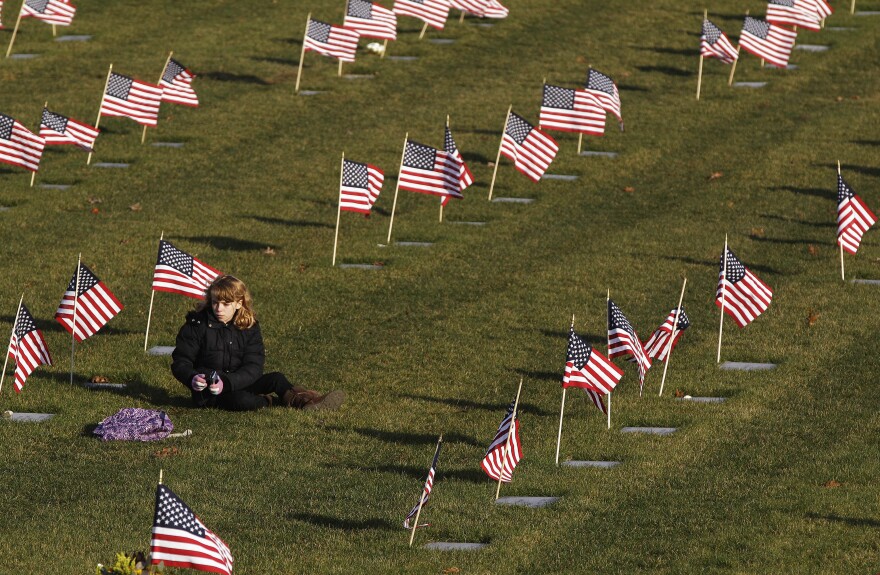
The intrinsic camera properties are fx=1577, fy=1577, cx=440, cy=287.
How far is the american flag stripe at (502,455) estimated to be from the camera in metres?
12.3

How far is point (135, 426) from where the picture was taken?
47.3ft

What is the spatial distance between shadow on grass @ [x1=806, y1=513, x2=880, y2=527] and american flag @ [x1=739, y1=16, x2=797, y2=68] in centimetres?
1994

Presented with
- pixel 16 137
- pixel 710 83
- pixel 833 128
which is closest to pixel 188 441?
pixel 16 137

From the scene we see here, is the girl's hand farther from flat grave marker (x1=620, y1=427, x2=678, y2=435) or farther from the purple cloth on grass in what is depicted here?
flat grave marker (x1=620, y1=427, x2=678, y2=435)

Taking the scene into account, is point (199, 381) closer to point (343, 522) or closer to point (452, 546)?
point (343, 522)

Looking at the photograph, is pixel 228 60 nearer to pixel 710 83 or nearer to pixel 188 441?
pixel 710 83

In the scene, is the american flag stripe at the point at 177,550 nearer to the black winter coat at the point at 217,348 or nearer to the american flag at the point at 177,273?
the black winter coat at the point at 217,348

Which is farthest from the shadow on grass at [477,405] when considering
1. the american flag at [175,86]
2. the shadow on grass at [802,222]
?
the american flag at [175,86]

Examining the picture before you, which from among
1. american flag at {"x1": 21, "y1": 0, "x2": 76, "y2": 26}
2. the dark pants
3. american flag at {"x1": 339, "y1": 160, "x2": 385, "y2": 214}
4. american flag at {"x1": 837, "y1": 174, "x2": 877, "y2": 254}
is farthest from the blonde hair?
american flag at {"x1": 21, "y1": 0, "x2": 76, "y2": 26}

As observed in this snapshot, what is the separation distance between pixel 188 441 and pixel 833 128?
58.7 feet

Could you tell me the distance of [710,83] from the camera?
105 feet

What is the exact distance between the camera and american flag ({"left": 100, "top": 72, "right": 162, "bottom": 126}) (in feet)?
86.5

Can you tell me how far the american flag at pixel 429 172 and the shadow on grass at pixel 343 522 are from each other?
10309 millimetres

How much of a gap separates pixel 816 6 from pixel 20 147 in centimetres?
1810
